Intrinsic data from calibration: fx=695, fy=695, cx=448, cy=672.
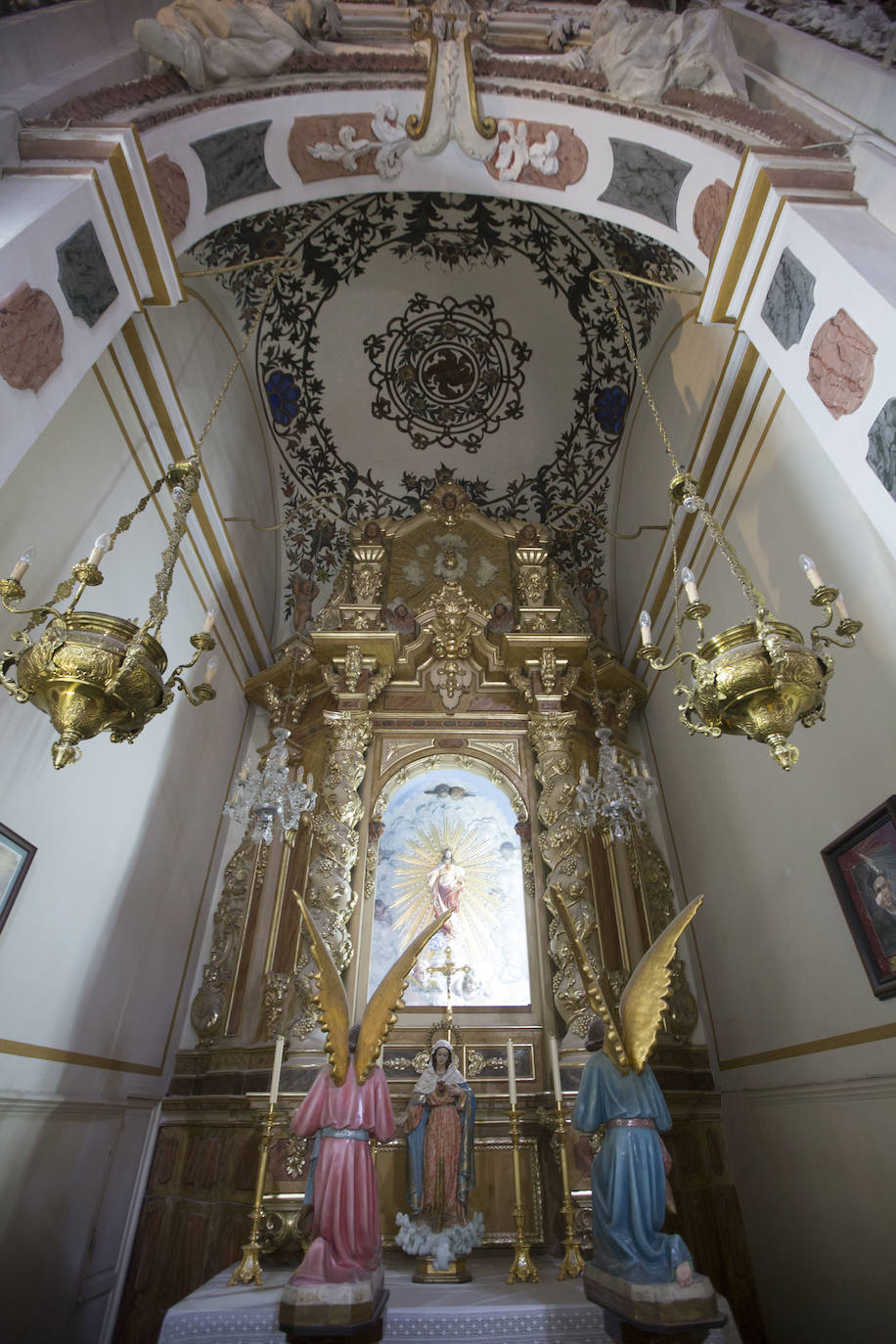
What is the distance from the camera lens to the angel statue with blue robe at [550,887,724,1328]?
3.00 meters

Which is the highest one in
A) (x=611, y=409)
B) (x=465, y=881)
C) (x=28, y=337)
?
(x=611, y=409)

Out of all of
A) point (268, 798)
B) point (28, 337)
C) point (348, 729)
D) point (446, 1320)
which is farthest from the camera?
point (348, 729)

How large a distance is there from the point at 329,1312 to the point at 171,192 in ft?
20.4

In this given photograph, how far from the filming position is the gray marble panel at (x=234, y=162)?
15.6 feet

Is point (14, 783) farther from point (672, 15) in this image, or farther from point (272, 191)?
point (672, 15)

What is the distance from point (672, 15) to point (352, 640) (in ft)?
18.4

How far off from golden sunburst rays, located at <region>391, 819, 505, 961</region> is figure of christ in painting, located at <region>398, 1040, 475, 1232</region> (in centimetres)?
154

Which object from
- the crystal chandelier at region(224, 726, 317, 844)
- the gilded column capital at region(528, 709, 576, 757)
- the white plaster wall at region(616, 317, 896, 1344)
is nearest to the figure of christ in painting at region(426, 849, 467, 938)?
the gilded column capital at region(528, 709, 576, 757)

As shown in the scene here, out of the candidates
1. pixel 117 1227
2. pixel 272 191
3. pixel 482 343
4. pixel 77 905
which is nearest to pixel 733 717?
pixel 77 905

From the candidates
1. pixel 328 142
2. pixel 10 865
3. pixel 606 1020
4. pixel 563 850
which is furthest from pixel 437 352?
pixel 606 1020

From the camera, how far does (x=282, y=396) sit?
8.14 meters

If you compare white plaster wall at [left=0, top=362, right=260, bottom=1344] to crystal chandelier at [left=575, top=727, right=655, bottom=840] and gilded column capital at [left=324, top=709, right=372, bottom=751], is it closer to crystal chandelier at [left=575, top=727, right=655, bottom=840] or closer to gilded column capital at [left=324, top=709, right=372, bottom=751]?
gilded column capital at [left=324, top=709, right=372, bottom=751]

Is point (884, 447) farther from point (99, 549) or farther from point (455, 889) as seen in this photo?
point (455, 889)

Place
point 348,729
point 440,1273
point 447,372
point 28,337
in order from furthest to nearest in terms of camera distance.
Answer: point 447,372, point 348,729, point 440,1273, point 28,337
